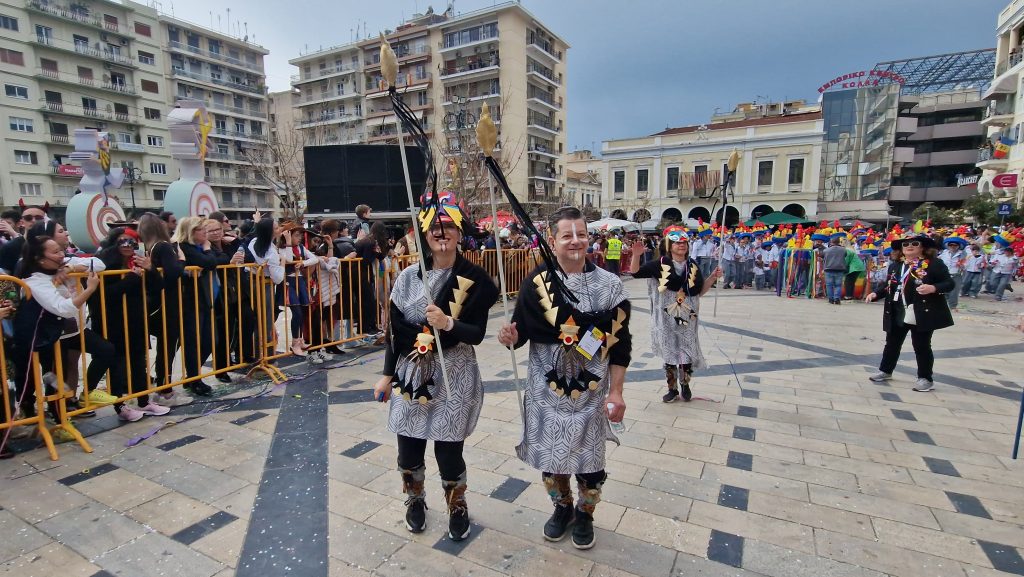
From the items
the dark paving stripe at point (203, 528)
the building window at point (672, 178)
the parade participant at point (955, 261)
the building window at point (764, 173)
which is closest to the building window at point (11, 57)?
the building window at point (672, 178)

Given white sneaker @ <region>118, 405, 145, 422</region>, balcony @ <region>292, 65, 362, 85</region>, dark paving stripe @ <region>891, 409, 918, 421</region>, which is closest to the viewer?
white sneaker @ <region>118, 405, 145, 422</region>

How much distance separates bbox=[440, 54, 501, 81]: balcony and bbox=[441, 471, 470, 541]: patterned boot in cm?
4544

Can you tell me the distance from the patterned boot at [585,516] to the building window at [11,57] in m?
52.4

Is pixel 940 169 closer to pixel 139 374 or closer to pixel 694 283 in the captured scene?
pixel 694 283

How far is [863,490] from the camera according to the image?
11.1 feet

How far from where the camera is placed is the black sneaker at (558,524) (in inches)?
110

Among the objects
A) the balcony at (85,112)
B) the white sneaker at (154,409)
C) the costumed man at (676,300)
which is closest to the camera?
the white sneaker at (154,409)

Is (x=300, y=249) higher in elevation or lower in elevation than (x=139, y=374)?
higher

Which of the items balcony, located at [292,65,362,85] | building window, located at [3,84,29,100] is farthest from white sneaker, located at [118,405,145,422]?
balcony, located at [292,65,362,85]

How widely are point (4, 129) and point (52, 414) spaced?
151 feet

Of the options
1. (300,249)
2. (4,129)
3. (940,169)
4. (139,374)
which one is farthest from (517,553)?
(940,169)

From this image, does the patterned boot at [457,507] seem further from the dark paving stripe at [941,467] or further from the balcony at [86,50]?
the balcony at [86,50]

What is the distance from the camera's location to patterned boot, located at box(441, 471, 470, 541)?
273 centimetres

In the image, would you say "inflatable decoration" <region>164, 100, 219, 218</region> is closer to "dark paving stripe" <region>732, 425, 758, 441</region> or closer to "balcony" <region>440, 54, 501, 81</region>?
"dark paving stripe" <region>732, 425, 758, 441</region>
